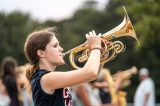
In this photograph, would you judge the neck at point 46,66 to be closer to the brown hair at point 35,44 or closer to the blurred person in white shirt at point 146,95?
the brown hair at point 35,44

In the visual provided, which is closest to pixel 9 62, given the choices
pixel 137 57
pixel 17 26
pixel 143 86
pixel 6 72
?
pixel 6 72

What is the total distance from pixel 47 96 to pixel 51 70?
9.5 inches

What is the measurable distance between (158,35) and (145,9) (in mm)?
654

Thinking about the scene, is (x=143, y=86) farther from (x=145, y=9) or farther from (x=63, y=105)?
→ (x=63, y=105)

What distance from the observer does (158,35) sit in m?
15.6

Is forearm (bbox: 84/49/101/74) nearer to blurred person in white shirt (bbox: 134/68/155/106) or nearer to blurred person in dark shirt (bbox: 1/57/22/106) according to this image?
blurred person in dark shirt (bbox: 1/57/22/106)

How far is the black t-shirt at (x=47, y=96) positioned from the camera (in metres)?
5.33

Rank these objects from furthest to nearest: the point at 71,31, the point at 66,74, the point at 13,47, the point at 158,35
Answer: the point at 71,31, the point at 13,47, the point at 158,35, the point at 66,74

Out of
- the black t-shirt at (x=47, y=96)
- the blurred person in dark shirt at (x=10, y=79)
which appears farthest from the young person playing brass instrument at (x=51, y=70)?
the blurred person in dark shirt at (x=10, y=79)

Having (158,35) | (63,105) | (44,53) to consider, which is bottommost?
(63,105)

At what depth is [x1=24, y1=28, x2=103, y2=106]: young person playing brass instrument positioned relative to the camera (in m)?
5.19

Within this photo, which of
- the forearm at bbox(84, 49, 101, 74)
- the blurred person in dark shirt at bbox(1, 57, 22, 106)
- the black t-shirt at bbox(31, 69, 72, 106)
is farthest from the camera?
the blurred person in dark shirt at bbox(1, 57, 22, 106)

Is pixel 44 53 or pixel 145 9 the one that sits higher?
pixel 145 9

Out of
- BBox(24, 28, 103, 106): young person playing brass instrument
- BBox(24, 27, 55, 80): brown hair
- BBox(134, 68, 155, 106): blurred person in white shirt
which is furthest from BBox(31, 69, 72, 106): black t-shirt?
BBox(134, 68, 155, 106): blurred person in white shirt
